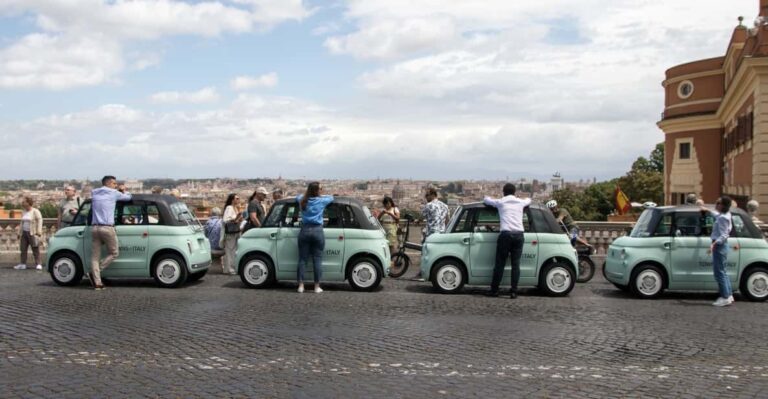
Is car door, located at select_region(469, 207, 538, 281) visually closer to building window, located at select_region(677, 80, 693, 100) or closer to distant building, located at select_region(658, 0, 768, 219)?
distant building, located at select_region(658, 0, 768, 219)

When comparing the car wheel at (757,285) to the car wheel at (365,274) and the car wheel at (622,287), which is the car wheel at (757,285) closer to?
the car wheel at (622,287)

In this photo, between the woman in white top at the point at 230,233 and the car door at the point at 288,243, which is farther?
the woman in white top at the point at 230,233

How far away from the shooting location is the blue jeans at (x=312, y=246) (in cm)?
1276

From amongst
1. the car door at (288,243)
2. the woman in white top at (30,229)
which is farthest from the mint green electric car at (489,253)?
the woman in white top at (30,229)

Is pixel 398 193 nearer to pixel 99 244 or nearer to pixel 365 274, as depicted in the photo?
pixel 365 274

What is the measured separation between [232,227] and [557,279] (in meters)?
6.34

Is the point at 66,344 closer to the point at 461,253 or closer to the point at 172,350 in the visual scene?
the point at 172,350

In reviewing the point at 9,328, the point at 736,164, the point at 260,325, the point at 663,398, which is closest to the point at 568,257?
the point at 260,325

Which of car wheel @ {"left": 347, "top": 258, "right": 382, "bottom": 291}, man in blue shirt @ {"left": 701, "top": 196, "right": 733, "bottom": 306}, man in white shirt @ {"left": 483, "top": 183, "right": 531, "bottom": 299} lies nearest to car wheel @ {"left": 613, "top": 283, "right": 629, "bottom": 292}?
man in blue shirt @ {"left": 701, "top": 196, "right": 733, "bottom": 306}

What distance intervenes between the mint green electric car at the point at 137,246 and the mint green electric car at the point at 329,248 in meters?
1.04

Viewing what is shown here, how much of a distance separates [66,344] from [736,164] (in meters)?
33.5

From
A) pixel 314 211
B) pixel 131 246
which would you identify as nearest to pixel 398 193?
pixel 314 211

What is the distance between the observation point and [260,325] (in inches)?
383

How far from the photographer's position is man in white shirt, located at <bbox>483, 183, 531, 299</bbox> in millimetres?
12445
